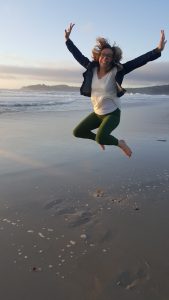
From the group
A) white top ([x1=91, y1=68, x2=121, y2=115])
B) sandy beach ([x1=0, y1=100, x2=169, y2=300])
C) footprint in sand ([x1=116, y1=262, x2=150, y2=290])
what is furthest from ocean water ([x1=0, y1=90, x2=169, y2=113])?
footprint in sand ([x1=116, y1=262, x2=150, y2=290])

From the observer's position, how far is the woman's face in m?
6.24

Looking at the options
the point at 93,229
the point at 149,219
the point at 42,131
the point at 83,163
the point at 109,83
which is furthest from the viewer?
the point at 42,131

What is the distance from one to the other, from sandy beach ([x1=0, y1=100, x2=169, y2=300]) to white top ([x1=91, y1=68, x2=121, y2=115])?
1.17 metres

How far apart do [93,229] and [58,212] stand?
67 cm

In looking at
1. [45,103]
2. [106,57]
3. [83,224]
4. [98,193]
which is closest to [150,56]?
[106,57]

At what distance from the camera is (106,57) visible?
6266mm

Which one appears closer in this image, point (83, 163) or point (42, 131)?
point (83, 163)

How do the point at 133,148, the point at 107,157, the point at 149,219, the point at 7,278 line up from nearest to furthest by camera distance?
the point at 7,278 → the point at 149,219 → the point at 107,157 → the point at 133,148

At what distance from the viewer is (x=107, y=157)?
8797 mm

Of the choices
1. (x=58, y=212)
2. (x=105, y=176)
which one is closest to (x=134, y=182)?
(x=105, y=176)

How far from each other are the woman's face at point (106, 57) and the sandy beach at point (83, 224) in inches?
70.0

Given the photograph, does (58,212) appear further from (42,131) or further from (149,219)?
(42,131)

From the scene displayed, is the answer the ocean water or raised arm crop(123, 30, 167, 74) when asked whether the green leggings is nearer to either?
raised arm crop(123, 30, 167, 74)

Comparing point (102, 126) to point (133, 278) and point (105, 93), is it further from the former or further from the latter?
point (133, 278)
